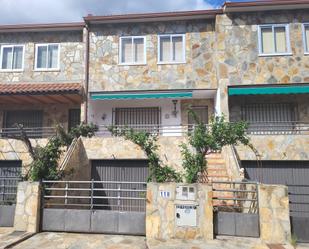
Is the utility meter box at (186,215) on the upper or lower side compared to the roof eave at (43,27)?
lower

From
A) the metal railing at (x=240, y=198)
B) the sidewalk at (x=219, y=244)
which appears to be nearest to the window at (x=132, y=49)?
the metal railing at (x=240, y=198)

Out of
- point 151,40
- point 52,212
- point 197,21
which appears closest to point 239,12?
point 197,21

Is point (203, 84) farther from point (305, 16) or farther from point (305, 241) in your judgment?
point (305, 241)

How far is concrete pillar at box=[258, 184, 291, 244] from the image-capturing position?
1041 cm

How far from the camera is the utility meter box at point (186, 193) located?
11.0 m

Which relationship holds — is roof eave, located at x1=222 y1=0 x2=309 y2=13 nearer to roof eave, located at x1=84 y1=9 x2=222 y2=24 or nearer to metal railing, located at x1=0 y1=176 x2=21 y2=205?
roof eave, located at x1=84 y1=9 x2=222 y2=24

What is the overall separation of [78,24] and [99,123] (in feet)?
23.2

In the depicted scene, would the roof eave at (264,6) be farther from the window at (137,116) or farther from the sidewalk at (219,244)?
the sidewalk at (219,244)

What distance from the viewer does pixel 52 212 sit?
11695 millimetres

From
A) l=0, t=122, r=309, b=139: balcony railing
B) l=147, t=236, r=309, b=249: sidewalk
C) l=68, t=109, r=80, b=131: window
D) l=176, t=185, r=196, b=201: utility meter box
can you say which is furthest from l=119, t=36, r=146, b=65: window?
l=147, t=236, r=309, b=249: sidewalk

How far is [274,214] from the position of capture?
34.6ft

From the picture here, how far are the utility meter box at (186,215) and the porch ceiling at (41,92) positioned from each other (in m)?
11.2

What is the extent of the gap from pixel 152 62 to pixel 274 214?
41.0 ft

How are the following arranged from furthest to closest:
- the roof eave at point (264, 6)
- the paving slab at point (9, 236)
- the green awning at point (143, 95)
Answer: the green awning at point (143, 95) < the roof eave at point (264, 6) < the paving slab at point (9, 236)
